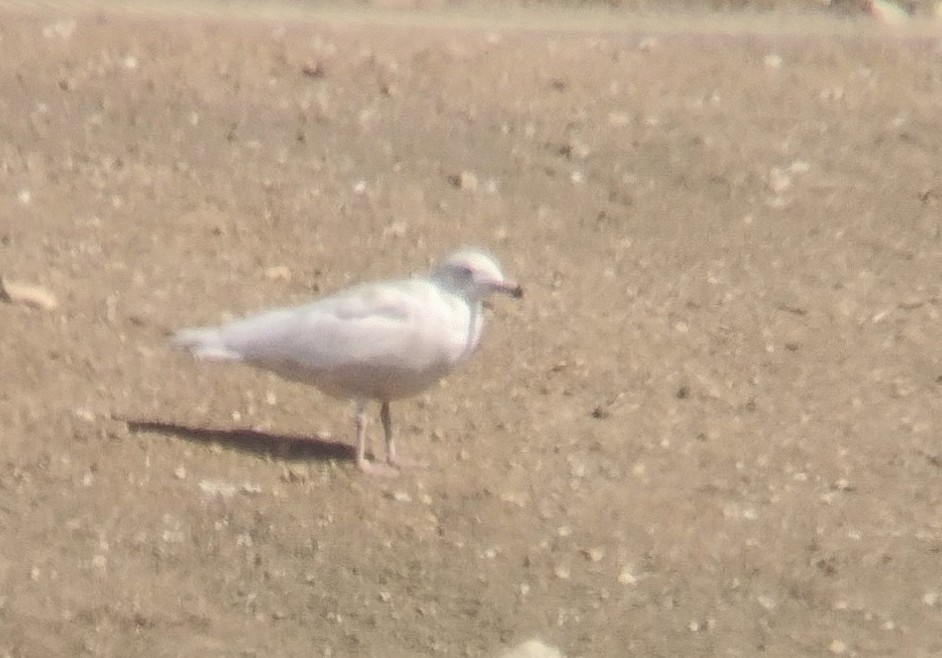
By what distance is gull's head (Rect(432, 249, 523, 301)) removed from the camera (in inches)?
Result: 235

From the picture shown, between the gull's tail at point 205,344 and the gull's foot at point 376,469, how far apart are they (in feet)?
1.66

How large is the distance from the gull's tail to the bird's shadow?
283 millimetres

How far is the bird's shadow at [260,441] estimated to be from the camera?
6242 millimetres

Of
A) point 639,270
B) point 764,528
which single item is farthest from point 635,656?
point 639,270

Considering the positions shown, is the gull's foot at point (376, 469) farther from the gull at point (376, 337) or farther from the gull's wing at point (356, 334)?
the gull's wing at point (356, 334)

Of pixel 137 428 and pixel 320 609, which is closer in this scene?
pixel 320 609

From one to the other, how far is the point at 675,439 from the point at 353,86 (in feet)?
11.2

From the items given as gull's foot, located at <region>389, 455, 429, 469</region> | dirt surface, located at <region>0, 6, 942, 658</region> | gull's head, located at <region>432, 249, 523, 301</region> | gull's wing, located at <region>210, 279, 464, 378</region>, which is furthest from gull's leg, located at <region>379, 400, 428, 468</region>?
gull's head, located at <region>432, 249, 523, 301</region>

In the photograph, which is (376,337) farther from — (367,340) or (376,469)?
(376,469)

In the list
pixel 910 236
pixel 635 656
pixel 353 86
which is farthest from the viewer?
pixel 353 86

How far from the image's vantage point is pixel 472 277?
236 inches

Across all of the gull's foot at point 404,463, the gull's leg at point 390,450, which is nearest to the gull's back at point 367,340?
the gull's leg at point 390,450

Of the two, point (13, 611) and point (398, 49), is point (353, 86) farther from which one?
point (13, 611)

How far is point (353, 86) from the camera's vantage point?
9.35 meters
